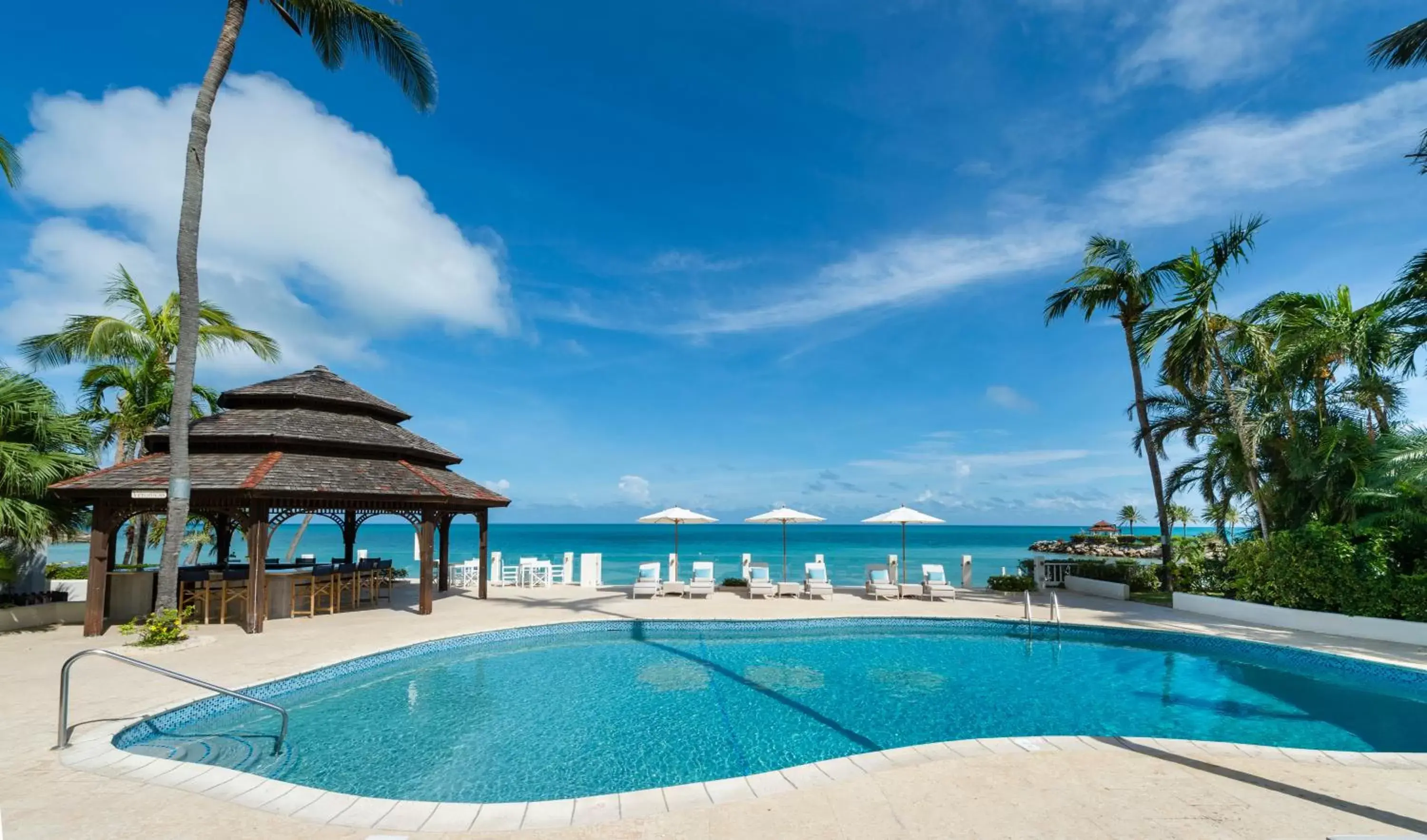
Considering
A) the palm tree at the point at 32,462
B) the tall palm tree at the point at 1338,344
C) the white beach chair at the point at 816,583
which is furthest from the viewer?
the white beach chair at the point at 816,583

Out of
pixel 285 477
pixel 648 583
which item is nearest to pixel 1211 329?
pixel 648 583

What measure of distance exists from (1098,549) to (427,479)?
43456 millimetres

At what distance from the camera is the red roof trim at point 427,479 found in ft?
41.2

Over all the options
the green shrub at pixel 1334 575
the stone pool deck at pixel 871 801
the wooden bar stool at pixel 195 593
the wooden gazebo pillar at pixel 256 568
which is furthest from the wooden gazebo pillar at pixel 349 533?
the green shrub at pixel 1334 575

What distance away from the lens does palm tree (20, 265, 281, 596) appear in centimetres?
1409

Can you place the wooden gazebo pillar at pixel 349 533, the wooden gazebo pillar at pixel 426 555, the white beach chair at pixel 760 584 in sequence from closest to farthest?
Answer: the wooden gazebo pillar at pixel 426 555
the white beach chair at pixel 760 584
the wooden gazebo pillar at pixel 349 533

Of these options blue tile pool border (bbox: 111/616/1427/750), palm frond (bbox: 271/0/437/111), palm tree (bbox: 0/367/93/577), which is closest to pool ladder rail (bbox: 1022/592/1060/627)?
blue tile pool border (bbox: 111/616/1427/750)

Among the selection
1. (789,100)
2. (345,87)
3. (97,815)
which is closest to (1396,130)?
(789,100)

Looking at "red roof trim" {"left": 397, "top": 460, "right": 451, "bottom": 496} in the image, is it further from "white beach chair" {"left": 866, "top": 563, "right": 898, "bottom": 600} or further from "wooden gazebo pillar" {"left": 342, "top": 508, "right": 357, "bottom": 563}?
"white beach chair" {"left": 866, "top": 563, "right": 898, "bottom": 600}

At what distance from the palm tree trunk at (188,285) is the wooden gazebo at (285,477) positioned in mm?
746

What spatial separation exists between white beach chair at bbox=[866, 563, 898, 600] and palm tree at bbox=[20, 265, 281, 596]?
57.6 ft

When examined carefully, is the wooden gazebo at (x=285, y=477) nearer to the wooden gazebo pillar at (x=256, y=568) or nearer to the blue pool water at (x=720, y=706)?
the wooden gazebo pillar at (x=256, y=568)

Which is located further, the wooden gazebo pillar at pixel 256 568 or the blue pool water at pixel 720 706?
the wooden gazebo pillar at pixel 256 568

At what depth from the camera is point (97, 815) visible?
155 inches
